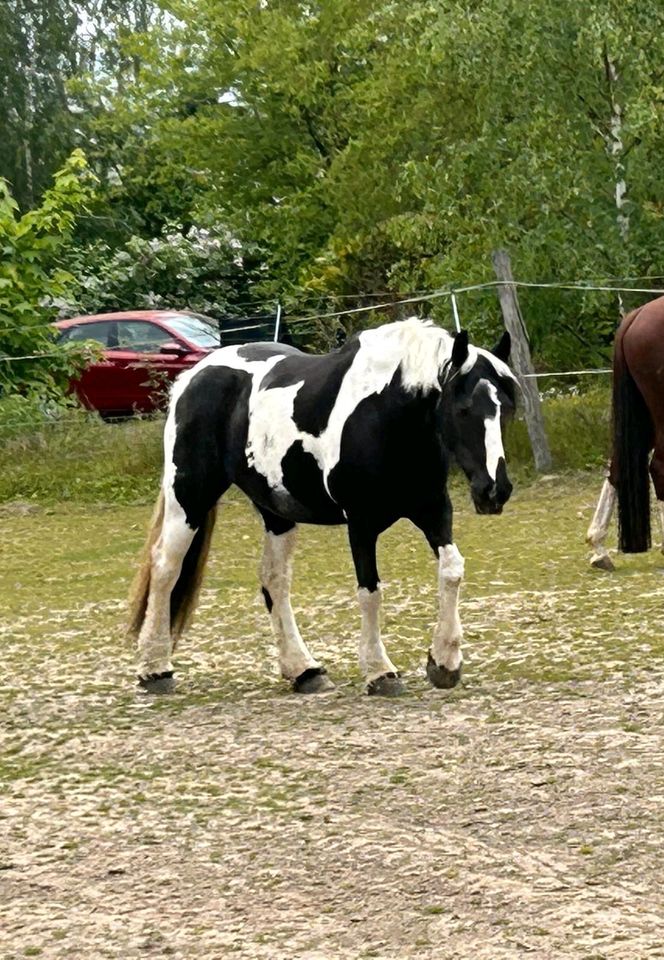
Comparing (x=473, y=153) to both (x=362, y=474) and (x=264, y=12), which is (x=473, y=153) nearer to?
(x=362, y=474)

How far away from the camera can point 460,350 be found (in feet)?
22.8

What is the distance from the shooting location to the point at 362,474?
7.29 meters

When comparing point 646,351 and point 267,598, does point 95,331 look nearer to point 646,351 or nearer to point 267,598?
point 646,351

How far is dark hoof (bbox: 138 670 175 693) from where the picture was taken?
7781mm

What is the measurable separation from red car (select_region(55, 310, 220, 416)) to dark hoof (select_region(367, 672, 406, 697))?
48.6 feet

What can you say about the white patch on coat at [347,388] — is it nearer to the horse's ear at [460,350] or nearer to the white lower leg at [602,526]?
the horse's ear at [460,350]

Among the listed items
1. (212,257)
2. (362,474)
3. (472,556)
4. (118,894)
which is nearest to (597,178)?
(472,556)

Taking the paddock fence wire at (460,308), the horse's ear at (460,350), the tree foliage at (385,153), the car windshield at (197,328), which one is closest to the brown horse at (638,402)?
the horse's ear at (460,350)

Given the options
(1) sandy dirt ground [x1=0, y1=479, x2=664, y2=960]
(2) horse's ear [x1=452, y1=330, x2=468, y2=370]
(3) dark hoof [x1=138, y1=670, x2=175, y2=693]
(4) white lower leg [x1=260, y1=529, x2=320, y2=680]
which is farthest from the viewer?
(3) dark hoof [x1=138, y1=670, x2=175, y2=693]

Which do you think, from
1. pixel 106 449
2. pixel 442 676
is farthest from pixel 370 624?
pixel 106 449

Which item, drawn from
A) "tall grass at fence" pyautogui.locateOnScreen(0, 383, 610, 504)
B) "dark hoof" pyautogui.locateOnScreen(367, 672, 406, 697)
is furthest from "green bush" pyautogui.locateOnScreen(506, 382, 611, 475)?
"dark hoof" pyautogui.locateOnScreen(367, 672, 406, 697)

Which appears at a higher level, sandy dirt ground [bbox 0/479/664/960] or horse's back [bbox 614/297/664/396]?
horse's back [bbox 614/297/664/396]

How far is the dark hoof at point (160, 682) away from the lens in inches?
306

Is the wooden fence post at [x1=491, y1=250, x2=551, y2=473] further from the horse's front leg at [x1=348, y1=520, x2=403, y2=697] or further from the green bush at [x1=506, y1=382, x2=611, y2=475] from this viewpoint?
the horse's front leg at [x1=348, y1=520, x2=403, y2=697]
